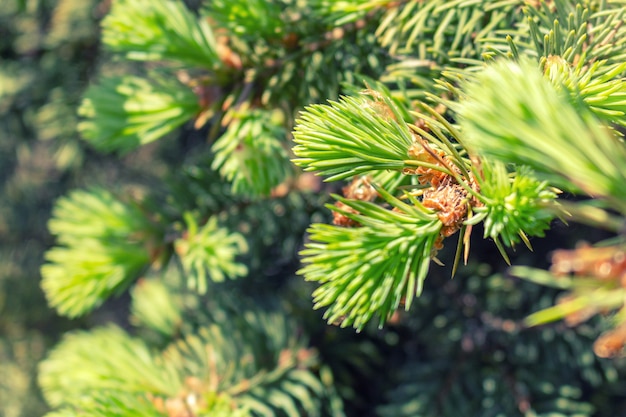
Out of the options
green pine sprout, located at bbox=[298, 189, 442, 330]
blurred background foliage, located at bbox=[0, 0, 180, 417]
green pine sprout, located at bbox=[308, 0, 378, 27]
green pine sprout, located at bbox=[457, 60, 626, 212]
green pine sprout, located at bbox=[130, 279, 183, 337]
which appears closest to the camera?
green pine sprout, located at bbox=[457, 60, 626, 212]

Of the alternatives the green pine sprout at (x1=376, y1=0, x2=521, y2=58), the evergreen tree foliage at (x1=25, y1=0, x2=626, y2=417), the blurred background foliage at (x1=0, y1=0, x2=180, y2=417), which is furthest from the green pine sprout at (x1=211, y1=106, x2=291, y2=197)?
the blurred background foliage at (x1=0, y1=0, x2=180, y2=417)

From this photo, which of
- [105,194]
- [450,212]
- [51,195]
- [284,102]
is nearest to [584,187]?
→ [450,212]

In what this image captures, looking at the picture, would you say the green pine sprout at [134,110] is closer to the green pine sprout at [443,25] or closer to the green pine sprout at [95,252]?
the green pine sprout at [95,252]

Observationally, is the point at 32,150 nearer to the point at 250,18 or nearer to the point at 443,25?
the point at 250,18

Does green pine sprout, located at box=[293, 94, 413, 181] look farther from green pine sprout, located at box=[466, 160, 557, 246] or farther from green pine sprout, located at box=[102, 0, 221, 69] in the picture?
green pine sprout, located at box=[102, 0, 221, 69]

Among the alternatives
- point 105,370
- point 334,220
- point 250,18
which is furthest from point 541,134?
point 105,370

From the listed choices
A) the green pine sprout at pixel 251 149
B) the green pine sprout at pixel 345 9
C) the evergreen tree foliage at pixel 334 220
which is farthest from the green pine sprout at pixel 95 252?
the green pine sprout at pixel 345 9
